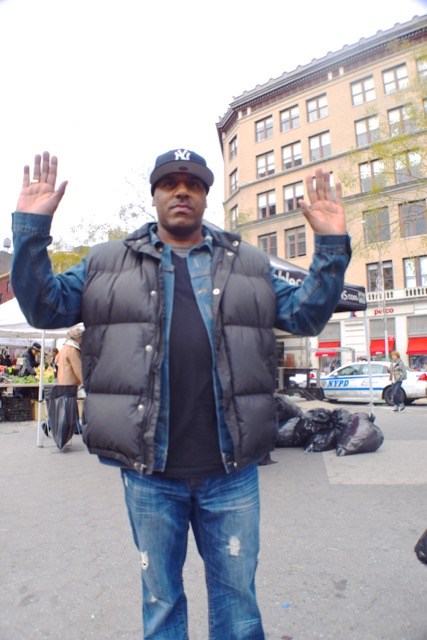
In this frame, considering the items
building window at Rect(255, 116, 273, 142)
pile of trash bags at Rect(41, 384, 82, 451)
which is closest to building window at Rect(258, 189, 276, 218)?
building window at Rect(255, 116, 273, 142)

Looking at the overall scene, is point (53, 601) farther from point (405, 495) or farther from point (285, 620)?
point (405, 495)

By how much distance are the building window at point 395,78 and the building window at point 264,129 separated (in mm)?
9582

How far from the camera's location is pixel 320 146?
119 ft

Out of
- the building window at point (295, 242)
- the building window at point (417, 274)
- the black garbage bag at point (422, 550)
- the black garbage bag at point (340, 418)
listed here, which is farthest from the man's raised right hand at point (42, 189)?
the building window at point (295, 242)

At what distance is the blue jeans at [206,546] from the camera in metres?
1.71

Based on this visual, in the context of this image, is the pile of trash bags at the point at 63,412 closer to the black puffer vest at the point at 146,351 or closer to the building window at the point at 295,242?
the black puffer vest at the point at 146,351

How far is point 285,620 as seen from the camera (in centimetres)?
246

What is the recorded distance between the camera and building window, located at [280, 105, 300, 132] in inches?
1473

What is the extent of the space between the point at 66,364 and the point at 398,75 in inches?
1354

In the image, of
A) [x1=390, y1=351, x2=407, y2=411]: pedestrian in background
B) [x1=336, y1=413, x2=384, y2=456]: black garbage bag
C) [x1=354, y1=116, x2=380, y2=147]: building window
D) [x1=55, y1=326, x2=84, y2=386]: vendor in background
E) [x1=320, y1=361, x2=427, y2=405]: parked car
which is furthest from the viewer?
[x1=354, y1=116, x2=380, y2=147]: building window

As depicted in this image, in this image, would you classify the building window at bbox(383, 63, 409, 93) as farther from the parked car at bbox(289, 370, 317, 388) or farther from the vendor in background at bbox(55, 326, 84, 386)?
the vendor in background at bbox(55, 326, 84, 386)

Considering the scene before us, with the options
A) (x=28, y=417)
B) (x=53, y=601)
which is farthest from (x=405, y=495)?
(x=28, y=417)

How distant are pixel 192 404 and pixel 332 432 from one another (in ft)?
18.7

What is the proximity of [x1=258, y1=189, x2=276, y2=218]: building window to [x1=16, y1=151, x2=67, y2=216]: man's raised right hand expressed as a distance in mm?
38287
